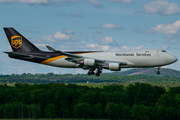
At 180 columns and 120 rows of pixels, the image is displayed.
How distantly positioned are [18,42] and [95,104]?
9555cm

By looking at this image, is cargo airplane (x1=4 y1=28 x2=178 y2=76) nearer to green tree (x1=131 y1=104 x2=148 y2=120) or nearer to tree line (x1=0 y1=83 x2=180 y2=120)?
green tree (x1=131 y1=104 x2=148 y2=120)

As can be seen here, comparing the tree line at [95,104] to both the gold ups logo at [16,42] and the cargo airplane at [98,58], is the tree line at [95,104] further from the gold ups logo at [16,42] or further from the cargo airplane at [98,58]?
the gold ups logo at [16,42]

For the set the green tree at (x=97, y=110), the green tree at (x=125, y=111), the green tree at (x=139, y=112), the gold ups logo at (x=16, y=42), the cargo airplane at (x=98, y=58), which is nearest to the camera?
the cargo airplane at (x=98, y=58)

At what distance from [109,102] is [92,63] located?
9474 centimetres

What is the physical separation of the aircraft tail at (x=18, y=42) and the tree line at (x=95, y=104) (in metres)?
86.7

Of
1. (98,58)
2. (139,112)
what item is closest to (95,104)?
(139,112)

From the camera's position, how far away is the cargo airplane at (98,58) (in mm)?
69375

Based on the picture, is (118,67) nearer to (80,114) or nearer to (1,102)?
(80,114)

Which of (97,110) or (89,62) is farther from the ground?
(89,62)

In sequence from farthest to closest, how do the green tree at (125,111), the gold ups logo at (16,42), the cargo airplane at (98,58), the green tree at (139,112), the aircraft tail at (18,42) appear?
the green tree at (125,111)
the green tree at (139,112)
the gold ups logo at (16,42)
the aircraft tail at (18,42)
the cargo airplane at (98,58)

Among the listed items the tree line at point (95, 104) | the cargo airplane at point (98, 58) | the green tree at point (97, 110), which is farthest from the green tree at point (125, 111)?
the cargo airplane at point (98, 58)

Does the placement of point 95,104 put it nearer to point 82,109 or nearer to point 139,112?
point 82,109

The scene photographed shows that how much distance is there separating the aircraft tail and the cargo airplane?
0.26 meters

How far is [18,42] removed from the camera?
256 ft
